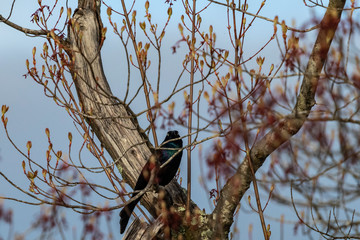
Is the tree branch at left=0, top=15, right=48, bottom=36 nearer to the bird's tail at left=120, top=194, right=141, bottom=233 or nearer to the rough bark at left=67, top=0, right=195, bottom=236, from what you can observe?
the rough bark at left=67, top=0, right=195, bottom=236

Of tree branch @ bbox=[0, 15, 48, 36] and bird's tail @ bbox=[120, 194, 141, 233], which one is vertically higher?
tree branch @ bbox=[0, 15, 48, 36]

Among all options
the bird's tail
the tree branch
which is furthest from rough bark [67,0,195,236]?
the tree branch

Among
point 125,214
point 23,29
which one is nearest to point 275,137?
point 125,214

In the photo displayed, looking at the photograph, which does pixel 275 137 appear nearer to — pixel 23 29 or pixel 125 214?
pixel 125 214

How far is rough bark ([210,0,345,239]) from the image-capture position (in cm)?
540

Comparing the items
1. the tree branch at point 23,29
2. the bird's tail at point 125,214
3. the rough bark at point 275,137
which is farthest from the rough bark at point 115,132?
the rough bark at point 275,137

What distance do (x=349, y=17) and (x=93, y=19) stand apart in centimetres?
401

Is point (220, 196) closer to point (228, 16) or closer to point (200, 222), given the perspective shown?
point (200, 222)

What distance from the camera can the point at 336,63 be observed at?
156 inches

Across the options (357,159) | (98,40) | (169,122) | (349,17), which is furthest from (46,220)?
(349,17)

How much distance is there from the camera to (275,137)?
5672 millimetres

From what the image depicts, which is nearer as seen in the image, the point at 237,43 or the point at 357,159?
the point at 357,159

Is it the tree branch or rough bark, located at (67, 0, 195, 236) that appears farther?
the tree branch

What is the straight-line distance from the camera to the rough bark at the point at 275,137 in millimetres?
5402
